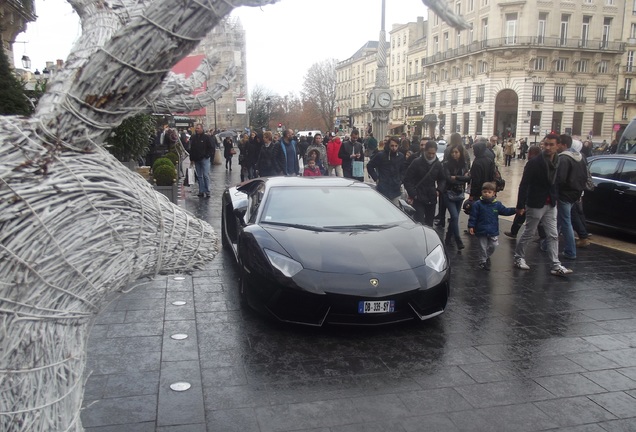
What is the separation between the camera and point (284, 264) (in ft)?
16.5

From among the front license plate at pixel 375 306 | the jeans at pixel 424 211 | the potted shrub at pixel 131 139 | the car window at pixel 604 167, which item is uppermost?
the potted shrub at pixel 131 139

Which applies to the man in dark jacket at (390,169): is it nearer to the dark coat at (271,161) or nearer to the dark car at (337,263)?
the dark coat at (271,161)

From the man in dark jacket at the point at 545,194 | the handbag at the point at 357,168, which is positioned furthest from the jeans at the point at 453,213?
the handbag at the point at 357,168

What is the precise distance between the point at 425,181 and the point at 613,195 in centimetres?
370

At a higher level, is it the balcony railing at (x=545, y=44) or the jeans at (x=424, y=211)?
the balcony railing at (x=545, y=44)

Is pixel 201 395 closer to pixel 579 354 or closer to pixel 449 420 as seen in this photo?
pixel 449 420

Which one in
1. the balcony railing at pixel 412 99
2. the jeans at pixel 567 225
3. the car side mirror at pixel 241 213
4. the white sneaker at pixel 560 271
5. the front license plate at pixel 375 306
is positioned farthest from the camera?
the balcony railing at pixel 412 99

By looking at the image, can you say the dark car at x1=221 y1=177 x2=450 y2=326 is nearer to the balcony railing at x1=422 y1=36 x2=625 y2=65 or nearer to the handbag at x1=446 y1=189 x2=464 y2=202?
the handbag at x1=446 y1=189 x2=464 y2=202

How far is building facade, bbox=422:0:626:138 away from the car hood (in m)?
49.1

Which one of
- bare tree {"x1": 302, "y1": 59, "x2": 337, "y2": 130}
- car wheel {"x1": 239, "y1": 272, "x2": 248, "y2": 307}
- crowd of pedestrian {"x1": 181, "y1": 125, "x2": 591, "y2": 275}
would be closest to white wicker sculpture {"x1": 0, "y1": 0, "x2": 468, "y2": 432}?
car wheel {"x1": 239, "y1": 272, "x2": 248, "y2": 307}

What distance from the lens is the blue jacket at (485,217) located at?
7477mm

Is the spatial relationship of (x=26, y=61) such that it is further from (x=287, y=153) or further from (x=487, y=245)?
(x=487, y=245)

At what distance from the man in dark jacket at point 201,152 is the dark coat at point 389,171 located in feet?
17.7

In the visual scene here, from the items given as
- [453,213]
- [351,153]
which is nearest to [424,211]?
[453,213]
